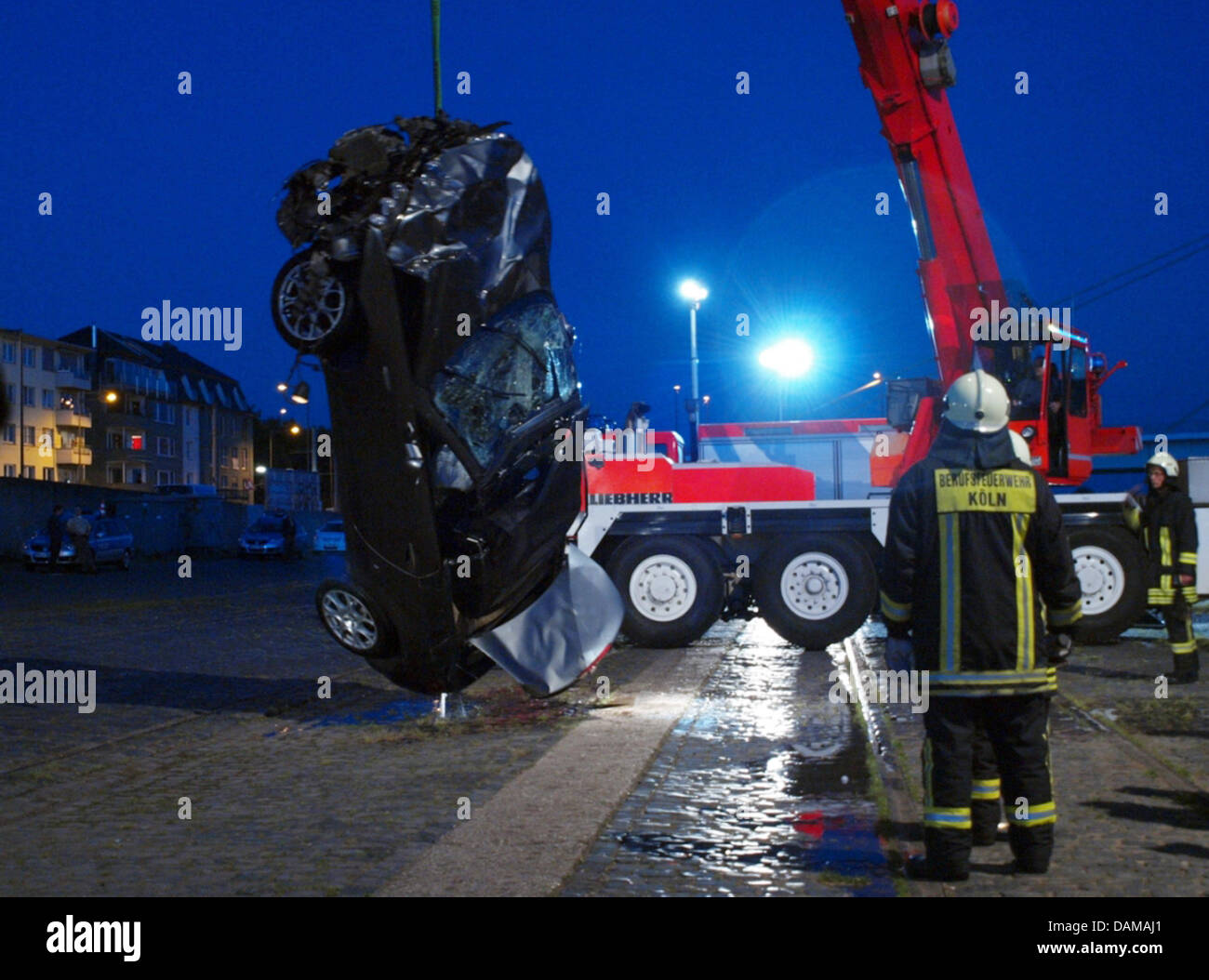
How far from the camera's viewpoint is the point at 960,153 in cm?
1434

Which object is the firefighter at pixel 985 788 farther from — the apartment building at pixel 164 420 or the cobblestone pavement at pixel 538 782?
the apartment building at pixel 164 420

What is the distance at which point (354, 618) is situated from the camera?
810 centimetres

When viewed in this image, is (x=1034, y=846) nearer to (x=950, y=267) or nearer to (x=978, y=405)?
(x=978, y=405)

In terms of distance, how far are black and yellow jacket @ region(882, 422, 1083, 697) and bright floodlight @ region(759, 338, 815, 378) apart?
18.1 meters

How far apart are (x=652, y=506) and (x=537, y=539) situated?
5.41 meters

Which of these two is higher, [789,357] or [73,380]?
[73,380]

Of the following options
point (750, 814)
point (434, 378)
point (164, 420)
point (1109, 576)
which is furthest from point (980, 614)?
point (164, 420)

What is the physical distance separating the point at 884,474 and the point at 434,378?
7793 mm

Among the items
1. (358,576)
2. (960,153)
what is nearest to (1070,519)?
(960,153)

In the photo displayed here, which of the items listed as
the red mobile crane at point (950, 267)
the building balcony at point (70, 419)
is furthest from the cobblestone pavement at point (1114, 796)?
the building balcony at point (70, 419)

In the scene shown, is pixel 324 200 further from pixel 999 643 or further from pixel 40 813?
pixel 999 643

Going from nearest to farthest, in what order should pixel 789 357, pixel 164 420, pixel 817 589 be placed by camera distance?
pixel 817 589, pixel 789 357, pixel 164 420

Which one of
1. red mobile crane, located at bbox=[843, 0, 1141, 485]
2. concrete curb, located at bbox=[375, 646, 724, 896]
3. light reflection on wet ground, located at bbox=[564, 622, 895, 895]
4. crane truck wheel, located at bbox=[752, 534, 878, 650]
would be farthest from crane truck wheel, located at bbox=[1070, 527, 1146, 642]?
concrete curb, located at bbox=[375, 646, 724, 896]

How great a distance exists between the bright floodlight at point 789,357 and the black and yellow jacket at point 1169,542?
40.6 feet
